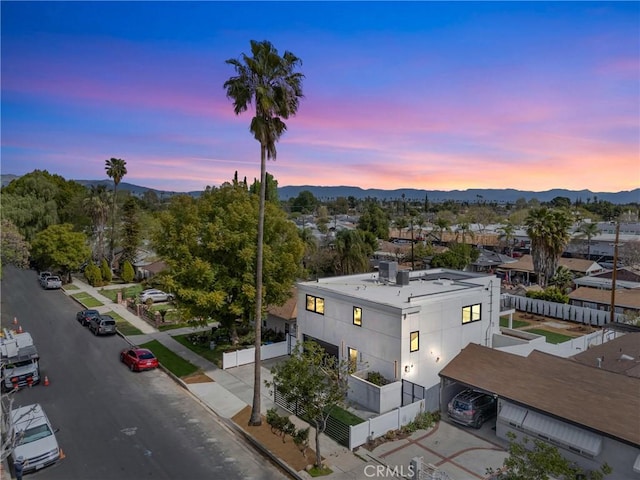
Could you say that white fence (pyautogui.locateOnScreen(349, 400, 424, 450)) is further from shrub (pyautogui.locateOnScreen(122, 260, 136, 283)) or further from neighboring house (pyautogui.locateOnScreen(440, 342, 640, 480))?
shrub (pyautogui.locateOnScreen(122, 260, 136, 283))

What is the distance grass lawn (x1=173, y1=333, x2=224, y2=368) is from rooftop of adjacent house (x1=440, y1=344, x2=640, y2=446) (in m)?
13.7

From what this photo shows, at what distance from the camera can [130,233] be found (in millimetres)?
57625

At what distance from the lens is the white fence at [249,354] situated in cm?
2608

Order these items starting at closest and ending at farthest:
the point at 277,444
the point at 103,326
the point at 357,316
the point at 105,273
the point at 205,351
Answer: the point at 277,444, the point at 357,316, the point at 205,351, the point at 103,326, the point at 105,273

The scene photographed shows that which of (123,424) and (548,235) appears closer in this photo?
(123,424)

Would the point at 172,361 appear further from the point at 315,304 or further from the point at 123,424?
the point at 315,304

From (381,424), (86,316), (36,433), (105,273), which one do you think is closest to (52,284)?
(105,273)

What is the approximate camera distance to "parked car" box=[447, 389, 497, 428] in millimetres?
19281

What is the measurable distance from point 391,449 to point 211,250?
1450 cm

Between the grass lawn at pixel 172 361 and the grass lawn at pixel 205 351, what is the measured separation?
4.22 feet

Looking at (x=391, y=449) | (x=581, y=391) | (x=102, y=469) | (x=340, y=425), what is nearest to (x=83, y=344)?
(x=102, y=469)

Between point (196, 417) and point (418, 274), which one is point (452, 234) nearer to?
point (418, 274)

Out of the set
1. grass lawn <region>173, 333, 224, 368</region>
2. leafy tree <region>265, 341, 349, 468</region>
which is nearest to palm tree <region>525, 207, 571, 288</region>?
grass lawn <region>173, 333, 224, 368</region>

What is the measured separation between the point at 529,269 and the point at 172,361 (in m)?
46.0
